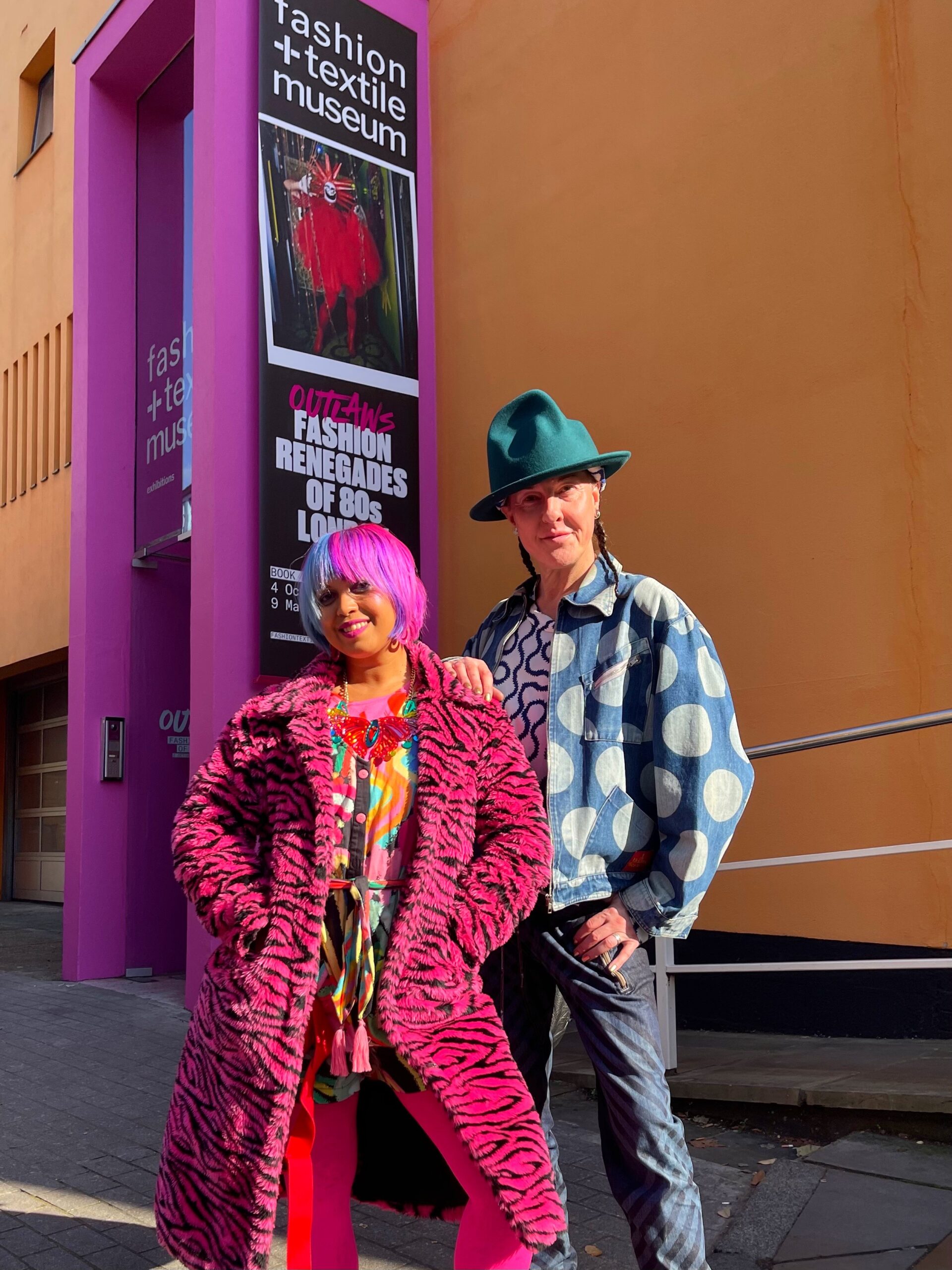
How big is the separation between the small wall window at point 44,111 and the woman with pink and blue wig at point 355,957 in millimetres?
11681

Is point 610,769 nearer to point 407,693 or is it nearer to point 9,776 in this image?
point 407,693

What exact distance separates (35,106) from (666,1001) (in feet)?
39.6

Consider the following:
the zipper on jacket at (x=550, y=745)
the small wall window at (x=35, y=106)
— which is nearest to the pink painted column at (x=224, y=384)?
the zipper on jacket at (x=550, y=745)

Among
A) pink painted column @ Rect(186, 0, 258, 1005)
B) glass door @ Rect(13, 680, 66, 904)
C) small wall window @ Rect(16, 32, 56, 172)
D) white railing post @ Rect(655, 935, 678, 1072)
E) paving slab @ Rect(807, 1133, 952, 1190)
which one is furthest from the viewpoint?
glass door @ Rect(13, 680, 66, 904)

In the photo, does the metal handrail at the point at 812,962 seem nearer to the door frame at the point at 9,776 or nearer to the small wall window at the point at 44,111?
the small wall window at the point at 44,111

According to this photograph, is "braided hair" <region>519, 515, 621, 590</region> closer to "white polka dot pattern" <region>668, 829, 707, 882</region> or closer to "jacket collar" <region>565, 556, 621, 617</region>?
"jacket collar" <region>565, 556, 621, 617</region>

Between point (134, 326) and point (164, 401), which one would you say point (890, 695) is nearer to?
point (164, 401)

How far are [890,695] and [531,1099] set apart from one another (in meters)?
3.17

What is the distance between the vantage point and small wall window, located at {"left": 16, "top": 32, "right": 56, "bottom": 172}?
1195 cm

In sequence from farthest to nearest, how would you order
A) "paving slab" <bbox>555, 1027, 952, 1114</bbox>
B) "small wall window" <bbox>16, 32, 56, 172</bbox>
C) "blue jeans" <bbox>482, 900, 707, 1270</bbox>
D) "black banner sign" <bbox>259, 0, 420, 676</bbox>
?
"small wall window" <bbox>16, 32, 56, 172</bbox> < "black banner sign" <bbox>259, 0, 420, 676</bbox> < "paving slab" <bbox>555, 1027, 952, 1114</bbox> < "blue jeans" <bbox>482, 900, 707, 1270</bbox>

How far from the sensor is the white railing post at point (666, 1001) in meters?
4.23

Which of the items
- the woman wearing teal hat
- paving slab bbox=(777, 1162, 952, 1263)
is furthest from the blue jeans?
paving slab bbox=(777, 1162, 952, 1263)

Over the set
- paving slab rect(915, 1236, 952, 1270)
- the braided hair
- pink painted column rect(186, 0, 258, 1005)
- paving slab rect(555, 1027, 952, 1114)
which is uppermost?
pink painted column rect(186, 0, 258, 1005)

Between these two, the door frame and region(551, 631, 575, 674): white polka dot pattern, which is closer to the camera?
region(551, 631, 575, 674): white polka dot pattern
